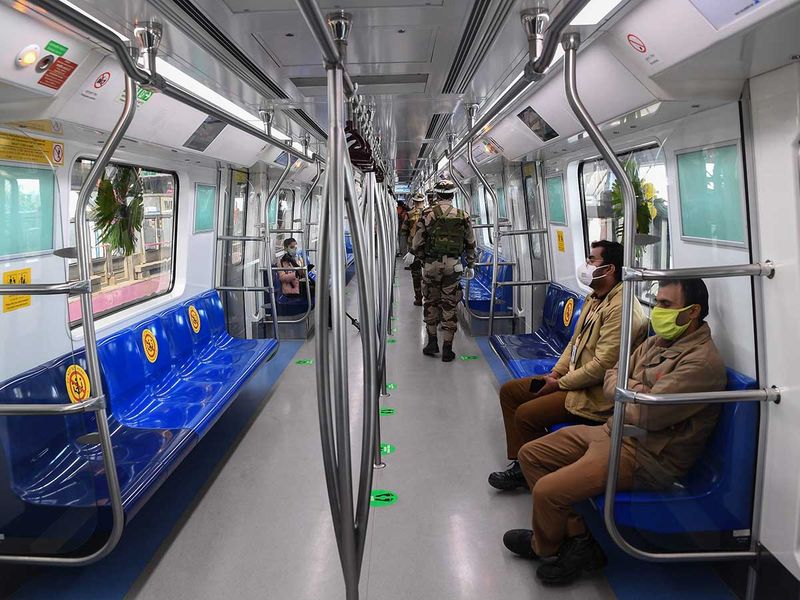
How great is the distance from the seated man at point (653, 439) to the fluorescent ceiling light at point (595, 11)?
3.94ft

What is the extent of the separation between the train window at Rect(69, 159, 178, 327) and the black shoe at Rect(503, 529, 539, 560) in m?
2.90

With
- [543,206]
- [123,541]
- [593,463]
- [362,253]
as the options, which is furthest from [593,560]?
[543,206]

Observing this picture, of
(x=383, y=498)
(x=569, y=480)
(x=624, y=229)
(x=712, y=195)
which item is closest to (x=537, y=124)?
(x=712, y=195)

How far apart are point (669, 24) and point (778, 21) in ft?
1.50

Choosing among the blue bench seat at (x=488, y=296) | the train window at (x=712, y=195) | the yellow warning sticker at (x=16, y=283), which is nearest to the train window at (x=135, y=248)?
the yellow warning sticker at (x=16, y=283)

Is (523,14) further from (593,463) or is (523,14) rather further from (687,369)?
(593,463)

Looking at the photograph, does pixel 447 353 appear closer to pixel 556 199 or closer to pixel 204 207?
pixel 556 199

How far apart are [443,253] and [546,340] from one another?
1.62 meters

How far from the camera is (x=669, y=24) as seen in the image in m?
2.05

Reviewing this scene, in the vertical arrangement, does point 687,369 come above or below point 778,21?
below

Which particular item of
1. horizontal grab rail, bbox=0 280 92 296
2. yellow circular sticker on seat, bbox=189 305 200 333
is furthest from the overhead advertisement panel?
yellow circular sticker on seat, bbox=189 305 200 333

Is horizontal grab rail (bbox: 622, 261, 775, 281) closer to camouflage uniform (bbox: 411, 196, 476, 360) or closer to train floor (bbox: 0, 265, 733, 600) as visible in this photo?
train floor (bbox: 0, 265, 733, 600)

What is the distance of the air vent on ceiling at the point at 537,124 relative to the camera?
14.2ft

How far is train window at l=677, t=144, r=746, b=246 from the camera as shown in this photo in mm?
2557
